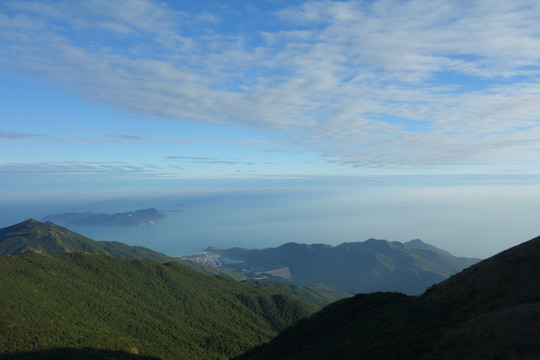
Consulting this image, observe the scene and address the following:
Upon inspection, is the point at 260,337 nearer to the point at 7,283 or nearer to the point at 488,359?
the point at 7,283

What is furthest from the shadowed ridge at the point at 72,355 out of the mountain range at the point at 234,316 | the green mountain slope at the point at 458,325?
the green mountain slope at the point at 458,325

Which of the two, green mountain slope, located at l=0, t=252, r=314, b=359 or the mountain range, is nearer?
the mountain range

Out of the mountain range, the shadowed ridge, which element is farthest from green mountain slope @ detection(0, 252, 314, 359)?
the shadowed ridge

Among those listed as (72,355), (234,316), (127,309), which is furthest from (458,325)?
(127,309)

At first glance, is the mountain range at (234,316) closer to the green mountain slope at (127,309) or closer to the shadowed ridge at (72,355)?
the shadowed ridge at (72,355)

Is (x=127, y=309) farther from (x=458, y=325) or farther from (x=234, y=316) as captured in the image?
(x=458, y=325)

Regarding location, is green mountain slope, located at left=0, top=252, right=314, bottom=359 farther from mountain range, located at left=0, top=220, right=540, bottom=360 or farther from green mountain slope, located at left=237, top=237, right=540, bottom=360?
green mountain slope, located at left=237, top=237, right=540, bottom=360
